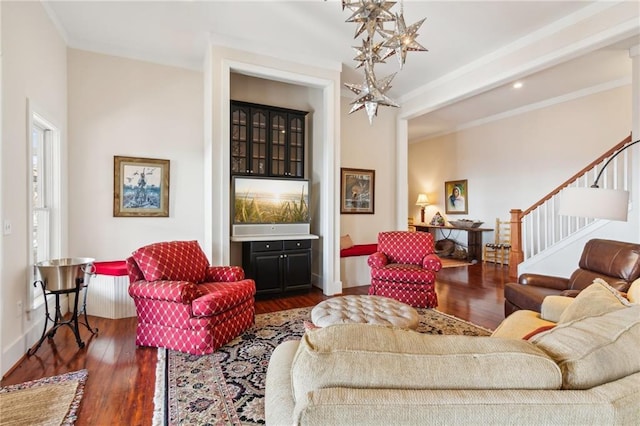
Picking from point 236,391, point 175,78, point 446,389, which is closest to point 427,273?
point 236,391

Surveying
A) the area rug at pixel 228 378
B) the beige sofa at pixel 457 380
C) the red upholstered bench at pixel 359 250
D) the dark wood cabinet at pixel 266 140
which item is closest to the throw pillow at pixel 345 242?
the red upholstered bench at pixel 359 250

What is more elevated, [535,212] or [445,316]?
[535,212]

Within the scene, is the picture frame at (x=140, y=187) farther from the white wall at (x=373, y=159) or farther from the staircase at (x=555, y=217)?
the staircase at (x=555, y=217)

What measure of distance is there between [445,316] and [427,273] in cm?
54

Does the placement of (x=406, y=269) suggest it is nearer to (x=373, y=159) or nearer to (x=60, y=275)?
(x=373, y=159)

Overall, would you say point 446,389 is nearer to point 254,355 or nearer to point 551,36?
point 254,355

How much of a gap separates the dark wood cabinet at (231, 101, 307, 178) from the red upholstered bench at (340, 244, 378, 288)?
1470 millimetres

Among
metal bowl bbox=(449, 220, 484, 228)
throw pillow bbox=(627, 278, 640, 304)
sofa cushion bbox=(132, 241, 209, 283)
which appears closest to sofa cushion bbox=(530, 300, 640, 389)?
throw pillow bbox=(627, 278, 640, 304)

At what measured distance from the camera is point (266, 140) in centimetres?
473

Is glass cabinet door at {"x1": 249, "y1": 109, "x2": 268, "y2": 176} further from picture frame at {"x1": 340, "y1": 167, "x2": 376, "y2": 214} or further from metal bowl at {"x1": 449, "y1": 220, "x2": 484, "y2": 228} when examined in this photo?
metal bowl at {"x1": 449, "y1": 220, "x2": 484, "y2": 228}

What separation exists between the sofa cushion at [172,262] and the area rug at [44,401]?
0.91 m

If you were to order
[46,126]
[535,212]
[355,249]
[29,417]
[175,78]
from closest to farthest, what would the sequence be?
1. [29,417]
2. [46,126]
3. [175,78]
4. [355,249]
5. [535,212]

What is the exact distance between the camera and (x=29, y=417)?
1.92 metres

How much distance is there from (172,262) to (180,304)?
1.74 ft
